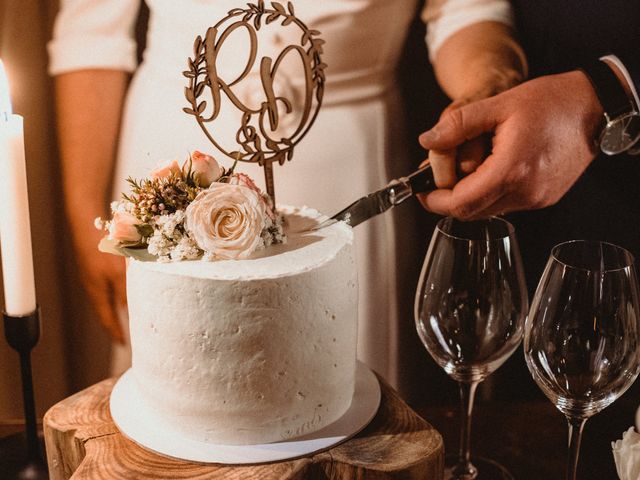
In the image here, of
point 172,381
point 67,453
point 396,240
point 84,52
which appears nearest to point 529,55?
point 396,240

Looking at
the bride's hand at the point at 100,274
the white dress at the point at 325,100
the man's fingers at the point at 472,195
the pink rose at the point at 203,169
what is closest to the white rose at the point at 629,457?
the man's fingers at the point at 472,195

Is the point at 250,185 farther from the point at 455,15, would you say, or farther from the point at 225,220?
the point at 455,15

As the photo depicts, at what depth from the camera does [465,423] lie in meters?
1.34

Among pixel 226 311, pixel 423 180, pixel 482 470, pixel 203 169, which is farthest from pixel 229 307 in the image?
pixel 482 470

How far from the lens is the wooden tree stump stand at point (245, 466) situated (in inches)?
43.9

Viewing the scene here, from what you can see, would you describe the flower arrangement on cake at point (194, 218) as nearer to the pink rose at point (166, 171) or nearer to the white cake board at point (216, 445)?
the pink rose at point (166, 171)

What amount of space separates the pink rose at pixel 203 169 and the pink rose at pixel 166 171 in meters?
0.01

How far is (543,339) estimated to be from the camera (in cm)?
104

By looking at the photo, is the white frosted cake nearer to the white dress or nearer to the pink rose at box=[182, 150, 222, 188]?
the pink rose at box=[182, 150, 222, 188]

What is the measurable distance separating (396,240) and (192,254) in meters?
0.69

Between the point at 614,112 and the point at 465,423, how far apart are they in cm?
64

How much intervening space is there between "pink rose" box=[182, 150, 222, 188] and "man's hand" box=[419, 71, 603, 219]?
369mm

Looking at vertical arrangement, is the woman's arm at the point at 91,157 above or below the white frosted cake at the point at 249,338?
above

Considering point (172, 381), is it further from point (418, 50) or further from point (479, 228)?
point (418, 50)
